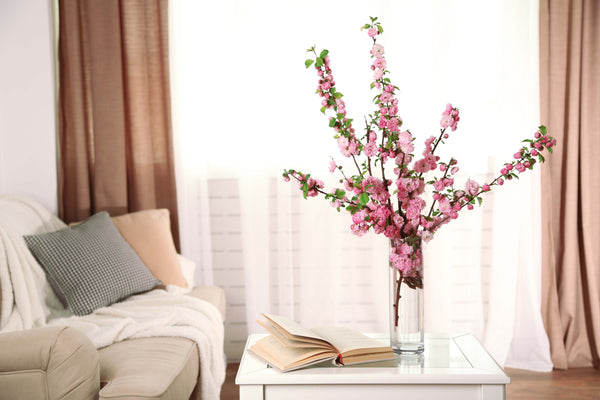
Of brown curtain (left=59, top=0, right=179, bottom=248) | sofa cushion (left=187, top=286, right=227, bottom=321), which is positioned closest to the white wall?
brown curtain (left=59, top=0, right=179, bottom=248)

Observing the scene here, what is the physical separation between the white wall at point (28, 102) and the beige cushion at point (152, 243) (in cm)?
50

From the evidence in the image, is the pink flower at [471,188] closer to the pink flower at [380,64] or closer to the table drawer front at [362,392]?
the pink flower at [380,64]

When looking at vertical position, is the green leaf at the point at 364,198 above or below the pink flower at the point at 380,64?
below

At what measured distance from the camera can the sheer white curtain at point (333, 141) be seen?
3.15m

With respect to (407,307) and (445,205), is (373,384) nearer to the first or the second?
(407,307)

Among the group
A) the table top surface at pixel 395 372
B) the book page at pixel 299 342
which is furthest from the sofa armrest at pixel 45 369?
the book page at pixel 299 342

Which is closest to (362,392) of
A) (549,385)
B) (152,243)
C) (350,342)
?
(350,342)

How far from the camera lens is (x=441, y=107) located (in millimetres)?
3180

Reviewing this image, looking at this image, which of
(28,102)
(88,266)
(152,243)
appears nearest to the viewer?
(88,266)

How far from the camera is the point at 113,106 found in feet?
10.2

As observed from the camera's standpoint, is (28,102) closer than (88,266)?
No

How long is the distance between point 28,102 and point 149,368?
1844 millimetres

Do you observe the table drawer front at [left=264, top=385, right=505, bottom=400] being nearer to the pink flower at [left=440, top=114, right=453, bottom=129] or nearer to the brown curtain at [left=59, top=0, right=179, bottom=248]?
the pink flower at [left=440, top=114, right=453, bottom=129]

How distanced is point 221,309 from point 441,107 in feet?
5.15
